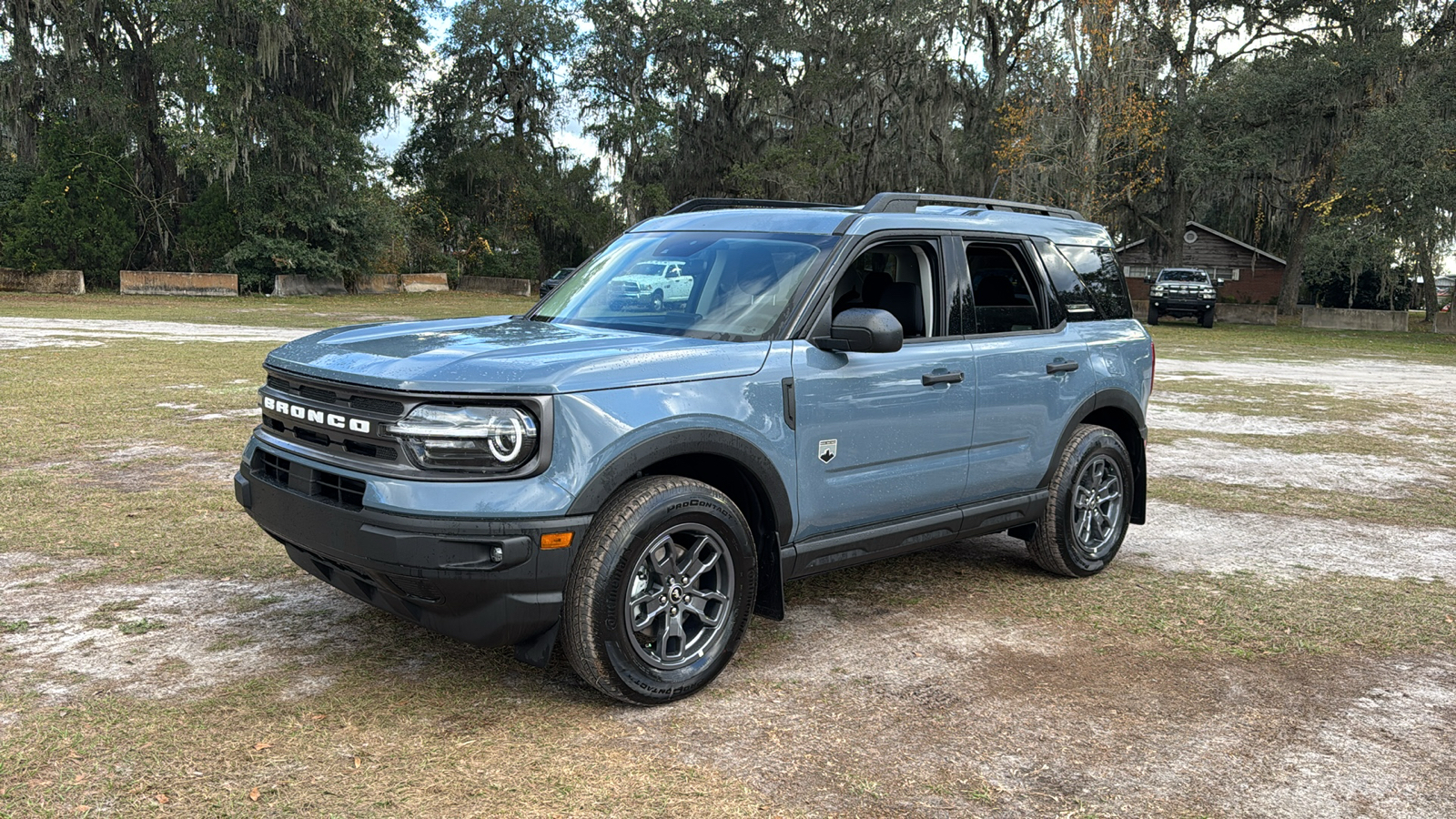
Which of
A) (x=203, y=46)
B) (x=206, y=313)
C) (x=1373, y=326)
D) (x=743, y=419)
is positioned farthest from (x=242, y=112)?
(x=1373, y=326)

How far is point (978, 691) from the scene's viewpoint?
4.45 meters

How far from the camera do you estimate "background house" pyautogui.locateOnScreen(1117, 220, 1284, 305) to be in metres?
56.8

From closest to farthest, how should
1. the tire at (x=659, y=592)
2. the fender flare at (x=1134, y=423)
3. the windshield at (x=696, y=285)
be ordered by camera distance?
the tire at (x=659, y=592), the windshield at (x=696, y=285), the fender flare at (x=1134, y=423)

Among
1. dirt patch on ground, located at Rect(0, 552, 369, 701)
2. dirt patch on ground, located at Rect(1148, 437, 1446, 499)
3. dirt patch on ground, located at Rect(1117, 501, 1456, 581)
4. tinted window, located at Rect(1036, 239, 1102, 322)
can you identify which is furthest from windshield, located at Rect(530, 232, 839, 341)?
dirt patch on ground, located at Rect(1148, 437, 1446, 499)

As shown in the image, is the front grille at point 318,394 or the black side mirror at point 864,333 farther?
the black side mirror at point 864,333

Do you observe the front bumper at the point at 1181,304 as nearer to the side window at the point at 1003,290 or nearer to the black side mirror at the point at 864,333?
the side window at the point at 1003,290

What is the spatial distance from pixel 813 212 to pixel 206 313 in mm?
26530

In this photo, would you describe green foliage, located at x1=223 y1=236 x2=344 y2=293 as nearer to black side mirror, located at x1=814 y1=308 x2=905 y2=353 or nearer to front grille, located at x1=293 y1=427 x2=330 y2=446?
front grille, located at x1=293 y1=427 x2=330 y2=446

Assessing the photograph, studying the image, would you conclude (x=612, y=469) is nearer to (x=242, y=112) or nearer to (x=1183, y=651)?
(x=1183, y=651)

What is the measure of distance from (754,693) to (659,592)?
22.8 inches

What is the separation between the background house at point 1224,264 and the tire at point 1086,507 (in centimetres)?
5332

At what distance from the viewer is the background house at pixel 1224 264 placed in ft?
186

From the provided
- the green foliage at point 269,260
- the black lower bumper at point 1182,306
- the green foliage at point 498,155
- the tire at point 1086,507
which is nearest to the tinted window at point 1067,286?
the tire at point 1086,507

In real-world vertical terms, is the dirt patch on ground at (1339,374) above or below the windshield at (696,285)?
below
